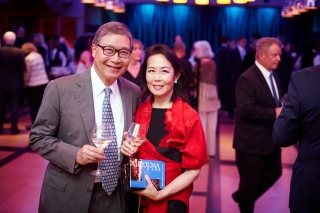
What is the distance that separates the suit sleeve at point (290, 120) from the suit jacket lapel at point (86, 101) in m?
1.04

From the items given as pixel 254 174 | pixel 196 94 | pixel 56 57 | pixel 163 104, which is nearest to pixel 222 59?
pixel 56 57

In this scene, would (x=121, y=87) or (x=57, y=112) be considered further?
(x=121, y=87)

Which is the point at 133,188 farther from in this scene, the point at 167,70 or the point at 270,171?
the point at 270,171

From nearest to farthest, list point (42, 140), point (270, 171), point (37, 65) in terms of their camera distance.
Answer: point (42, 140) < point (270, 171) < point (37, 65)

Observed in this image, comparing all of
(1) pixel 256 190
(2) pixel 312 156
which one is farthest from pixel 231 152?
(2) pixel 312 156

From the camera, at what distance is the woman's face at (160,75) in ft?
7.54

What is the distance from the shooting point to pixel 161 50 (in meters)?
2.31

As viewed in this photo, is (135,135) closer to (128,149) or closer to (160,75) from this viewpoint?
(128,149)

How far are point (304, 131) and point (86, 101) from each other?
46.8 inches

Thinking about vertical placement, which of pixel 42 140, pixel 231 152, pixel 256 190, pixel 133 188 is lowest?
pixel 231 152

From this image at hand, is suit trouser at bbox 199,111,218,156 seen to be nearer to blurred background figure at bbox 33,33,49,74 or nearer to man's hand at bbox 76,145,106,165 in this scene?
blurred background figure at bbox 33,33,49,74

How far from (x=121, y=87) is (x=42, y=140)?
1.66ft

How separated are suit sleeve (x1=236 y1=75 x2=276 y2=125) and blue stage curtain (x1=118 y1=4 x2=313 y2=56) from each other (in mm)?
15506

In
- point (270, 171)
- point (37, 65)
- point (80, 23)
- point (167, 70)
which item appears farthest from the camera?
point (80, 23)
